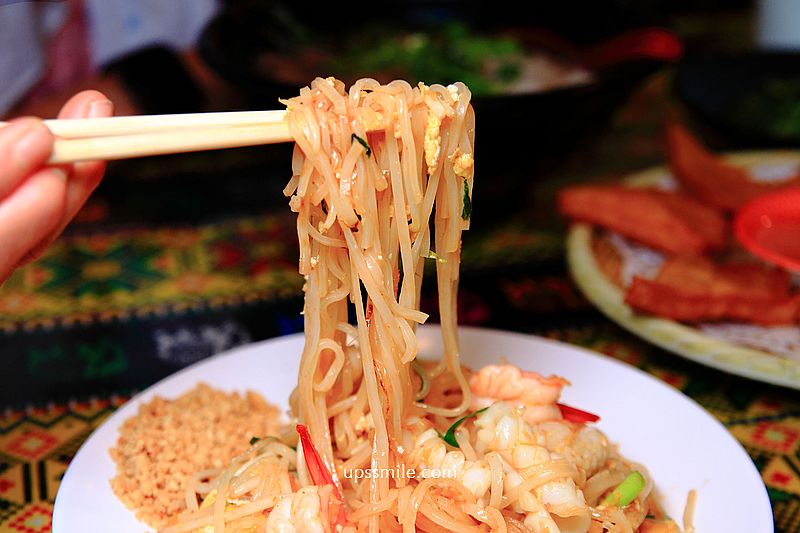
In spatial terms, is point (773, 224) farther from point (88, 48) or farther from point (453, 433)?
point (88, 48)

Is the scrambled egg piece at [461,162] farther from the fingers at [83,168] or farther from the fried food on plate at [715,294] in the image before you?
→ the fried food on plate at [715,294]

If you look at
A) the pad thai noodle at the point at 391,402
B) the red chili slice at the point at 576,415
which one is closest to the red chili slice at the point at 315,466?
the pad thai noodle at the point at 391,402

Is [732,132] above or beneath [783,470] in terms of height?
above

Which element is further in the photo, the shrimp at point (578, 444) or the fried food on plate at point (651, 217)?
the fried food on plate at point (651, 217)

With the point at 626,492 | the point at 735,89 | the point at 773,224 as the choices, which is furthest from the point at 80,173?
the point at 735,89

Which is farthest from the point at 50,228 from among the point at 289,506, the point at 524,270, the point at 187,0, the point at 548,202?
the point at 187,0

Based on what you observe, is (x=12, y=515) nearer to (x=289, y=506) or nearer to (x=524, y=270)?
(x=289, y=506)

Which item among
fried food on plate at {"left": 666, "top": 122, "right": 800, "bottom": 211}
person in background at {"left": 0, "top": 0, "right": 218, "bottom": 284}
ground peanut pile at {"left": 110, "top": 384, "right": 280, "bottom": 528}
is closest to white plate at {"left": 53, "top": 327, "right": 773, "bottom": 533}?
ground peanut pile at {"left": 110, "top": 384, "right": 280, "bottom": 528}
